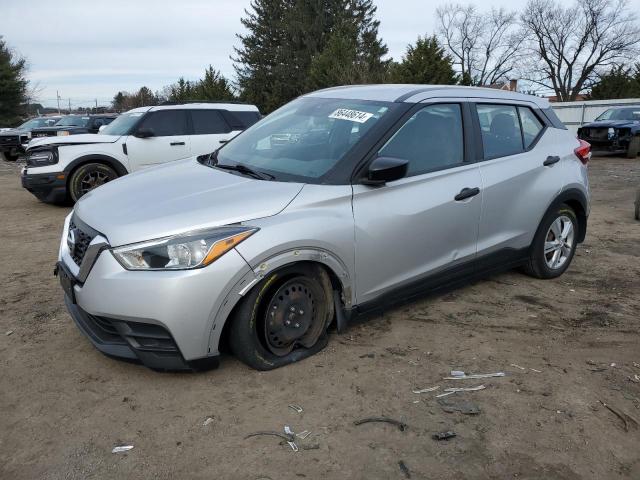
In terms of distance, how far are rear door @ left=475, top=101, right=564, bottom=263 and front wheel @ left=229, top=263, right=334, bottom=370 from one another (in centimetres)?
154

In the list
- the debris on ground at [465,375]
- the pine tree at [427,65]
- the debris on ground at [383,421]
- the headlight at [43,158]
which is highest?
the pine tree at [427,65]

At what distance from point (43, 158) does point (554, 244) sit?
7.79 metres

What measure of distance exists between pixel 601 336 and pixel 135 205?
330 centimetres

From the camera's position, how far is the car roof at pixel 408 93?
13.1 feet

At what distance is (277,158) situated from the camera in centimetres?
389

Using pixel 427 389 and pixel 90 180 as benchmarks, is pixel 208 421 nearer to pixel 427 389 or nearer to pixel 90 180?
pixel 427 389

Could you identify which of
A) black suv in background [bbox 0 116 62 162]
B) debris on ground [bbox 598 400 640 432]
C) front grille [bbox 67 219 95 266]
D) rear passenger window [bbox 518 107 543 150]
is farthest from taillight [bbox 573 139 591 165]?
black suv in background [bbox 0 116 62 162]

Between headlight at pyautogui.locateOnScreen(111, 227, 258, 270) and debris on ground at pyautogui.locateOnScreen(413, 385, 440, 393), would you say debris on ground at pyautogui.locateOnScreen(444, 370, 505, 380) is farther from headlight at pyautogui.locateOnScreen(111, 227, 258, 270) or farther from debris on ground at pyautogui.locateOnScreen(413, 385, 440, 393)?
headlight at pyautogui.locateOnScreen(111, 227, 258, 270)

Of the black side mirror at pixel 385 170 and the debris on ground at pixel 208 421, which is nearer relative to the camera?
the debris on ground at pixel 208 421

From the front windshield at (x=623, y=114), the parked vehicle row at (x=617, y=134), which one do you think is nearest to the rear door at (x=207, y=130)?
the parked vehicle row at (x=617, y=134)

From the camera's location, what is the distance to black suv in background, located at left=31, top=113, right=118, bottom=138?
17281 mm

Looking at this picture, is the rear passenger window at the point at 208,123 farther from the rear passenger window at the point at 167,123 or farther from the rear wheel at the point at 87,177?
the rear wheel at the point at 87,177

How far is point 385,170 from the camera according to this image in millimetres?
3395

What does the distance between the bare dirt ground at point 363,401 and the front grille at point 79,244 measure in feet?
2.26
